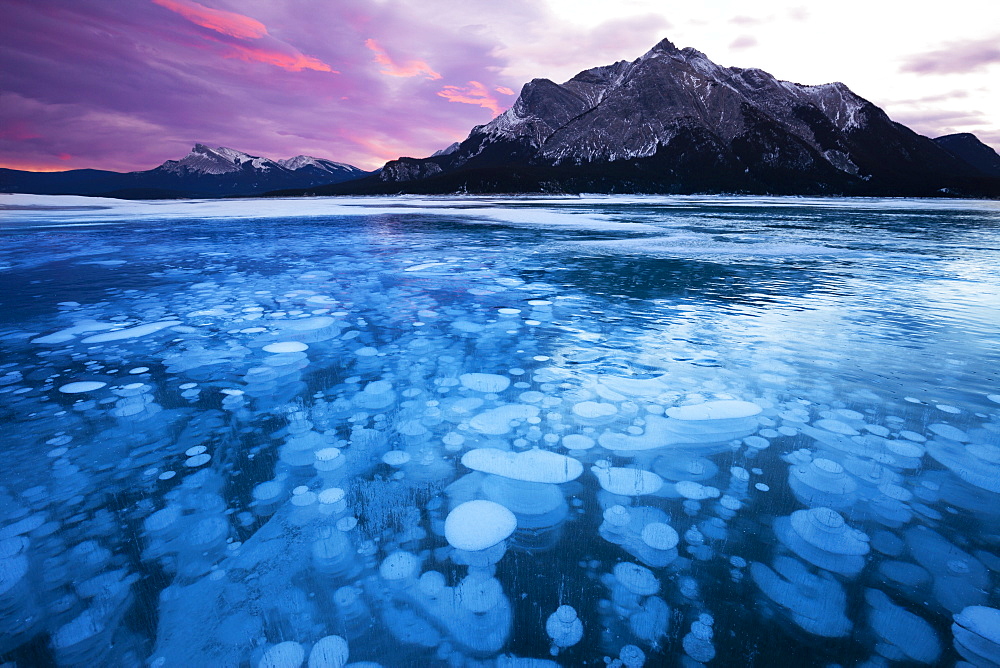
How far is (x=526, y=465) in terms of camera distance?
10.8 feet

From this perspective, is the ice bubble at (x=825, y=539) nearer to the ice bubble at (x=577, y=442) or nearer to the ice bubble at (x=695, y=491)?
the ice bubble at (x=695, y=491)

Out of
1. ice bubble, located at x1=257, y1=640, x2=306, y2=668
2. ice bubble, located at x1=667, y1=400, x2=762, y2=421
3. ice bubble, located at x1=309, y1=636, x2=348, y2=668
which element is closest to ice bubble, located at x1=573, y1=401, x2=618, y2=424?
ice bubble, located at x1=667, y1=400, x2=762, y2=421

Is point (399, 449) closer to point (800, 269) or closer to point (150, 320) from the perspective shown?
point (150, 320)

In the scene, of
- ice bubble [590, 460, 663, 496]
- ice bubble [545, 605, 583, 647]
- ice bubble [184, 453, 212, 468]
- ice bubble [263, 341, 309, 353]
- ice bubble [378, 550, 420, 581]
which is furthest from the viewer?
ice bubble [263, 341, 309, 353]

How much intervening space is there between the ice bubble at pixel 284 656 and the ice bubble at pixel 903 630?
2572 millimetres

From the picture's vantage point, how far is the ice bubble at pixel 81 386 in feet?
14.4

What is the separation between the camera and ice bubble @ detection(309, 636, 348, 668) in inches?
75.8

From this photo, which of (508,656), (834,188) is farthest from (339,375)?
(834,188)

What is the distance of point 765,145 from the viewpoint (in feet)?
625

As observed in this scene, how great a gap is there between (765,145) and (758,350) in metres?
228

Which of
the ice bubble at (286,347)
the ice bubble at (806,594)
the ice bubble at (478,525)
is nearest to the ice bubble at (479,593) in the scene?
the ice bubble at (478,525)

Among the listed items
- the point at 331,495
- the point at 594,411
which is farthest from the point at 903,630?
the point at 331,495

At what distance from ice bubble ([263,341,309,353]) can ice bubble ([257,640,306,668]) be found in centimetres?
407

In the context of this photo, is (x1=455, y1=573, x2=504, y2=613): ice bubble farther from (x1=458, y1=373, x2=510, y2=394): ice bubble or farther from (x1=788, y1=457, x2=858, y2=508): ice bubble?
(x1=458, y1=373, x2=510, y2=394): ice bubble
